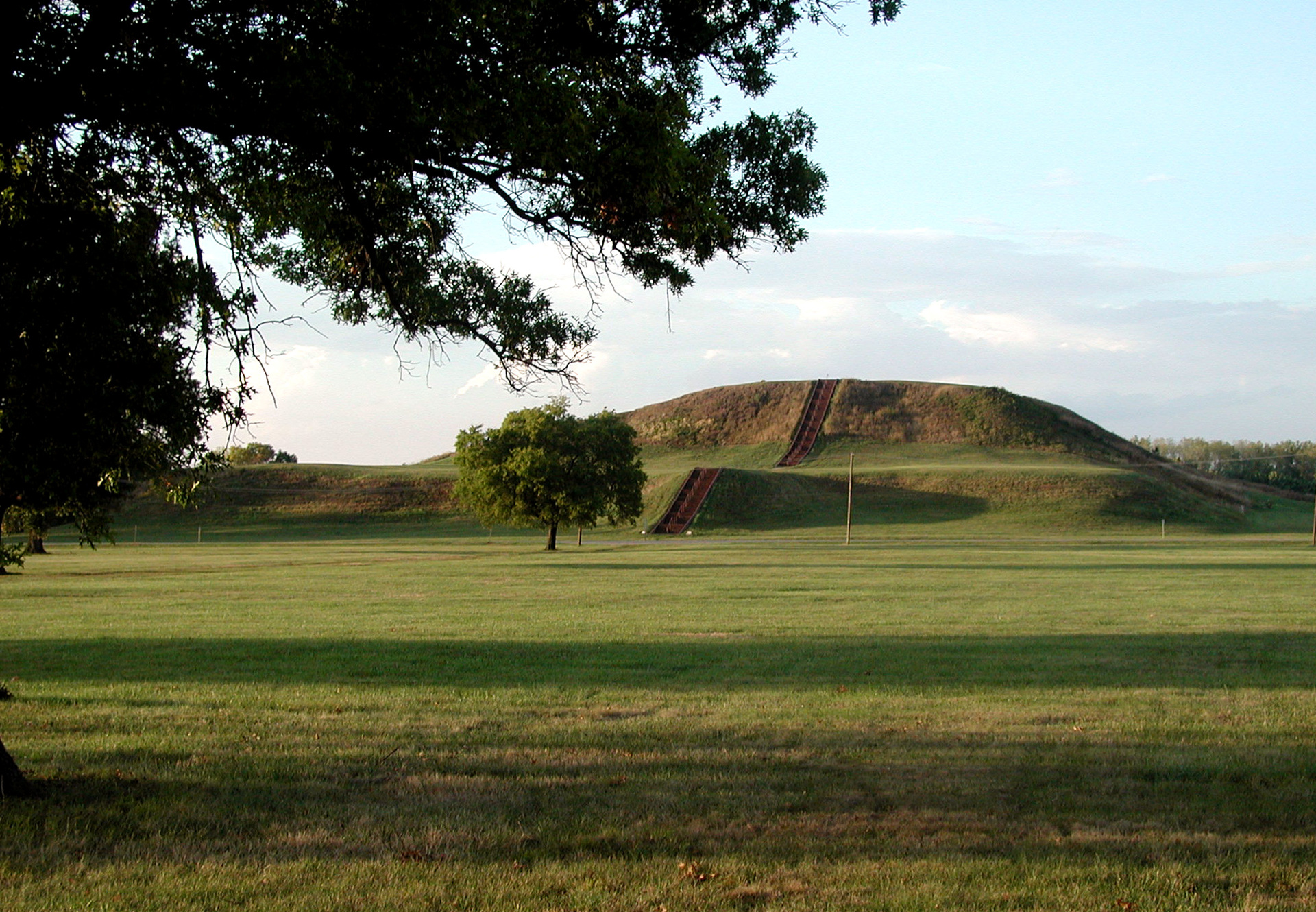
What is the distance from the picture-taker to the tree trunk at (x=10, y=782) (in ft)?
23.6

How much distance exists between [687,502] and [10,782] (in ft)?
278

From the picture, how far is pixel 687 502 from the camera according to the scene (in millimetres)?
91500

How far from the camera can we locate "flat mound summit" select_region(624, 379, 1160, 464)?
135875mm

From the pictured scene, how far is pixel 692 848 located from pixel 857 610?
1712cm

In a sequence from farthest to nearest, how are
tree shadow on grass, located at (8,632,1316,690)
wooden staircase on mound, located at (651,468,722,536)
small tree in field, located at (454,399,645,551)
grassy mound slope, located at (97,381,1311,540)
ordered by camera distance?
1. grassy mound slope, located at (97,381,1311,540)
2. wooden staircase on mound, located at (651,468,722,536)
3. small tree in field, located at (454,399,645,551)
4. tree shadow on grass, located at (8,632,1316,690)

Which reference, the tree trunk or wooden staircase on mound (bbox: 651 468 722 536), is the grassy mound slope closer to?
wooden staircase on mound (bbox: 651 468 722 536)

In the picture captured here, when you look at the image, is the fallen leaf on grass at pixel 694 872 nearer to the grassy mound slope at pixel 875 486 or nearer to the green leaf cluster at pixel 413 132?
the green leaf cluster at pixel 413 132

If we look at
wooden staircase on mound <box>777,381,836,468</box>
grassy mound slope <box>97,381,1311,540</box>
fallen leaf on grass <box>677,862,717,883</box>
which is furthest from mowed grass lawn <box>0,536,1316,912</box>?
wooden staircase on mound <box>777,381,836,468</box>

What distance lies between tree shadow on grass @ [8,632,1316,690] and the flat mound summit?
394 feet

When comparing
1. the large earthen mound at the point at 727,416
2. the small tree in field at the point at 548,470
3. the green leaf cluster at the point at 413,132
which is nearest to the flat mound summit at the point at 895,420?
the large earthen mound at the point at 727,416

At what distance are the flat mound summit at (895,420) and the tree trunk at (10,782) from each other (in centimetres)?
13062

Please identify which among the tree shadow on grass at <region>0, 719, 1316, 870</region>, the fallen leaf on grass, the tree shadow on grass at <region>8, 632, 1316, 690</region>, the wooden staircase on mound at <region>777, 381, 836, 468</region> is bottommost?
the tree shadow on grass at <region>8, 632, 1316, 690</region>

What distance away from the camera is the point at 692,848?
20.6 feet

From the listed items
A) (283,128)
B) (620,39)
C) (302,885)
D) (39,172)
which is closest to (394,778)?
(302,885)
